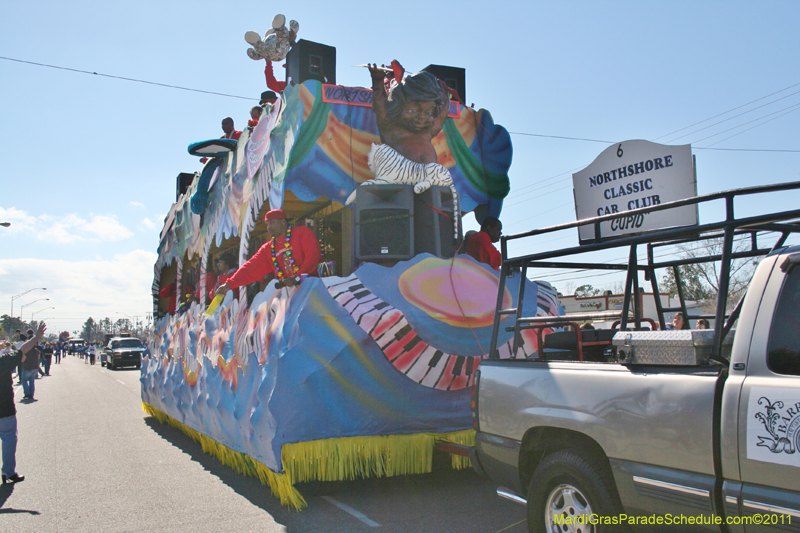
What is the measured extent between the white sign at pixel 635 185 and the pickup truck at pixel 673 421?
4.89ft

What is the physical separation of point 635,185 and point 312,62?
11.5 feet

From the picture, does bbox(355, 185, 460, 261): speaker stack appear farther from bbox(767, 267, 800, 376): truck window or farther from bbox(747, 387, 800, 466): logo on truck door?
bbox(747, 387, 800, 466): logo on truck door

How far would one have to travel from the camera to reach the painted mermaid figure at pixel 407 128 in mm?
6375

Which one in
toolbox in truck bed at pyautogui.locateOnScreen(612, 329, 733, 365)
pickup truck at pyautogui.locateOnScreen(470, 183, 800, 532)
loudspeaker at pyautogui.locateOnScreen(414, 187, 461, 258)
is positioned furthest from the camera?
loudspeaker at pyautogui.locateOnScreen(414, 187, 461, 258)

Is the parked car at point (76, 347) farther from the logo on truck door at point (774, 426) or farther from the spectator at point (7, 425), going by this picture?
the logo on truck door at point (774, 426)

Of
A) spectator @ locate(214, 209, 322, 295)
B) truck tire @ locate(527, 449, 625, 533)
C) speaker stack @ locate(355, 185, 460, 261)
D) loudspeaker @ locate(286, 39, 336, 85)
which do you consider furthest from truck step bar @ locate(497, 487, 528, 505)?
loudspeaker @ locate(286, 39, 336, 85)

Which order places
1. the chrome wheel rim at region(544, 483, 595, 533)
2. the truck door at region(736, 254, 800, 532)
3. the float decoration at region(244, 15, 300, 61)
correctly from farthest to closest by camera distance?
the float decoration at region(244, 15, 300, 61)
the chrome wheel rim at region(544, 483, 595, 533)
the truck door at region(736, 254, 800, 532)

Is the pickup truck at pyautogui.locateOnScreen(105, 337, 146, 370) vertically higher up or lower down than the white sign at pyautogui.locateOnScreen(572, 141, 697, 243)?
lower down

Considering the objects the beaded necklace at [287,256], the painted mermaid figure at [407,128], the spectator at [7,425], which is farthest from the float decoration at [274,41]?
the spectator at [7,425]

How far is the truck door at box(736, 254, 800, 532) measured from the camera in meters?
2.34

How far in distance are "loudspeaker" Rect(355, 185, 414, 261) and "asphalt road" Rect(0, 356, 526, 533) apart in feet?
7.42

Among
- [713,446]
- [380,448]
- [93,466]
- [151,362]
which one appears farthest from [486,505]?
[151,362]

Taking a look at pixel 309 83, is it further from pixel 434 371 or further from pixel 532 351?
pixel 532 351

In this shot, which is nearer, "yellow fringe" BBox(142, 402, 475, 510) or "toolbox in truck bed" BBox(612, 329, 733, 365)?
"toolbox in truck bed" BBox(612, 329, 733, 365)
